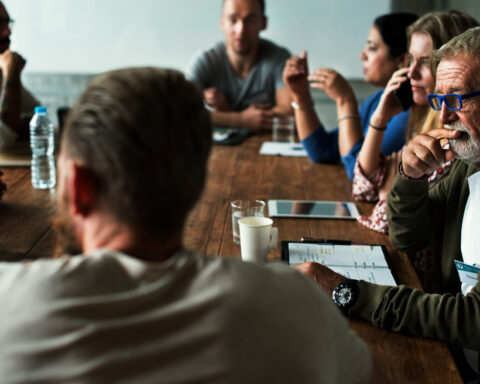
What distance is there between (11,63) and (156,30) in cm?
187

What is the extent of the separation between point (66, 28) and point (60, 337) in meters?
4.13

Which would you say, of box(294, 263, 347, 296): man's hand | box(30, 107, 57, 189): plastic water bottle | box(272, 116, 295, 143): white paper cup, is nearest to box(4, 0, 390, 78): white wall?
box(272, 116, 295, 143): white paper cup

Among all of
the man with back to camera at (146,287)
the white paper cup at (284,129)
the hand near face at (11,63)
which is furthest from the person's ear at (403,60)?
the man with back to camera at (146,287)

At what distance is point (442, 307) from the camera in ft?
3.21

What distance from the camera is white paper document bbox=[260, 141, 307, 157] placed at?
98.6 inches

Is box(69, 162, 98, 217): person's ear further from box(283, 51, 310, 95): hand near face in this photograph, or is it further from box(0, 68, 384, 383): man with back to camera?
box(283, 51, 310, 95): hand near face

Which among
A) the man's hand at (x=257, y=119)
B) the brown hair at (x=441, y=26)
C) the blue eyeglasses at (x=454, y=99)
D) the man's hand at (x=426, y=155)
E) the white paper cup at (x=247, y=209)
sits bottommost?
the man's hand at (x=257, y=119)

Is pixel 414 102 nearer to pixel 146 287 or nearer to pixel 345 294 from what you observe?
pixel 345 294

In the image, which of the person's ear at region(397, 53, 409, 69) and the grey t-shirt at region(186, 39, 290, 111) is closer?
the person's ear at region(397, 53, 409, 69)

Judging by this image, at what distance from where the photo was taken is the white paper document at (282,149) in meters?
2.50

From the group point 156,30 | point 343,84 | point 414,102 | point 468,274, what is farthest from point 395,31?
point 156,30

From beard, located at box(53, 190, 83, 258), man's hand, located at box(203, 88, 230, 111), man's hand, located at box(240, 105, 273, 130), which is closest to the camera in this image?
beard, located at box(53, 190, 83, 258)

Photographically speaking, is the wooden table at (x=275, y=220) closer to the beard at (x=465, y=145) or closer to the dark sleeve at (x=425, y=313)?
the dark sleeve at (x=425, y=313)

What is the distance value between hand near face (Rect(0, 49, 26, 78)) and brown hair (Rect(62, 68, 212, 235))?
2099 mm
